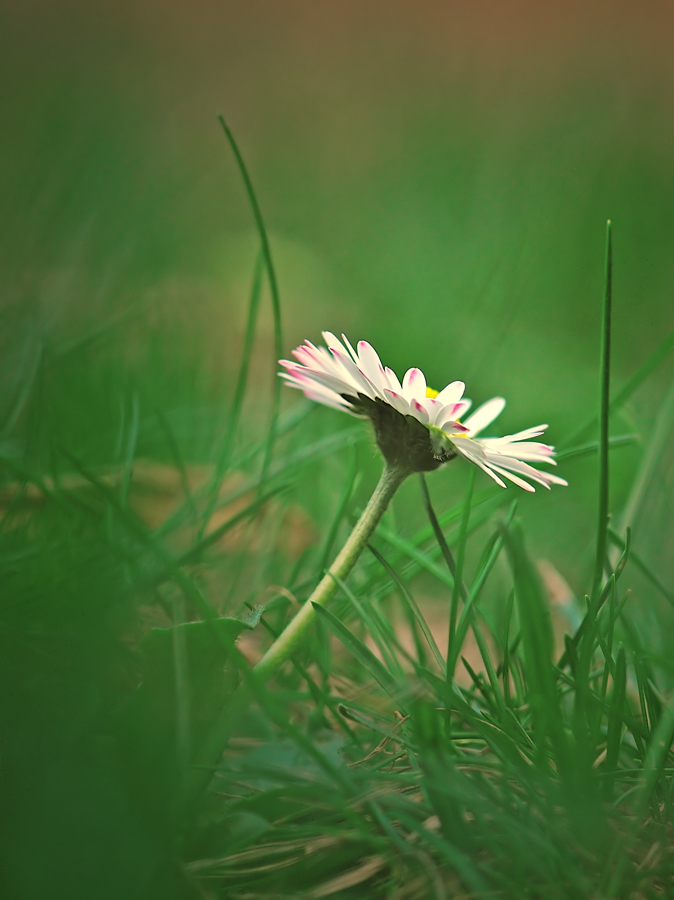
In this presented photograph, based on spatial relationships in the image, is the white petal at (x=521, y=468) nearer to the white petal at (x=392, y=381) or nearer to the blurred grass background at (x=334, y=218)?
the white petal at (x=392, y=381)

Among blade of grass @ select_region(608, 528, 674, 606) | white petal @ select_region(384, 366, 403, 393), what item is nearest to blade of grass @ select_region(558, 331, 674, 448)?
blade of grass @ select_region(608, 528, 674, 606)

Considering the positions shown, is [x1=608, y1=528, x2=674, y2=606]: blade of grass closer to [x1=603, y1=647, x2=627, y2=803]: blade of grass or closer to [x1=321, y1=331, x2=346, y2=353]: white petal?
[x1=603, y1=647, x2=627, y2=803]: blade of grass

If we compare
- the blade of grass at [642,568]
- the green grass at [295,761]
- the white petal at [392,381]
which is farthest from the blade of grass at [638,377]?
the white petal at [392,381]

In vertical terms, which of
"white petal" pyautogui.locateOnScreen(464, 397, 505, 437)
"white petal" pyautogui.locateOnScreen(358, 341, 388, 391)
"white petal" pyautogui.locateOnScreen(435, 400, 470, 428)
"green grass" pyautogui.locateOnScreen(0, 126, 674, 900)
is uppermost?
"white petal" pyautogui.locateOnScreen(464, 397, 505, 437)

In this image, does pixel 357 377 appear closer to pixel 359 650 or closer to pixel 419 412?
pixel 419 412

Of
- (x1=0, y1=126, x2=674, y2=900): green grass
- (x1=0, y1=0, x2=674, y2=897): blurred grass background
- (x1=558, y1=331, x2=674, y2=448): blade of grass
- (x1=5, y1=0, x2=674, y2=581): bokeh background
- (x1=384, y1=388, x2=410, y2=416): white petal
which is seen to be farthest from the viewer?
(x1=5, y1=0, x2=674, y2=581): bokeh background

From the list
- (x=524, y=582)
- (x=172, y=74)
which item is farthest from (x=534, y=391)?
(x=172, y=74)

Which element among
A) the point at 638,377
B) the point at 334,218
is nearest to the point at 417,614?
the point at 638,377

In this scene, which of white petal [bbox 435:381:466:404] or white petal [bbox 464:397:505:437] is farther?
white petal [bbox 464:397:505:437]
